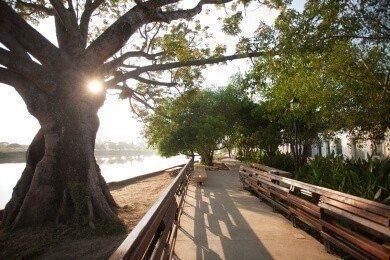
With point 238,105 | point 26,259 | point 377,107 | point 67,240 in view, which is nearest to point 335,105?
point 377,107

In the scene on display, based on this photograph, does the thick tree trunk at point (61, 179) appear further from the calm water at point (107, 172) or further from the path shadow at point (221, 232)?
the calm water at point (107, 172)

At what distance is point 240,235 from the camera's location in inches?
206

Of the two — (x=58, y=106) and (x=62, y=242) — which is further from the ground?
(x=58, y=106)

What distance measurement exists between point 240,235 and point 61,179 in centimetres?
485

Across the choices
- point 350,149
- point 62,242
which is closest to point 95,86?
point 62,242

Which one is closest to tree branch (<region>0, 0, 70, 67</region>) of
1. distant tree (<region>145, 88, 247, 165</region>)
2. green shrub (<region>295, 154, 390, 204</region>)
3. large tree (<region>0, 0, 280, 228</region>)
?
large tree (<region>0, 0, 280, 228</region>)

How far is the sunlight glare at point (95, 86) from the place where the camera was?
7849 millimetres

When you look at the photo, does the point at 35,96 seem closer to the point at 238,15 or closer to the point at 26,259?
the point at 26,259

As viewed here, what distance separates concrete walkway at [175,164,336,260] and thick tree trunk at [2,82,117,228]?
2.57 meters

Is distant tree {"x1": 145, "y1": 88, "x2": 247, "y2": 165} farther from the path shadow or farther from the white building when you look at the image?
the path shadow

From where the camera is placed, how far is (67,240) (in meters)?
5.87

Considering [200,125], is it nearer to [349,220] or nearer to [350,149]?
[350,149]

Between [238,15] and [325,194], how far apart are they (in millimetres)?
6964

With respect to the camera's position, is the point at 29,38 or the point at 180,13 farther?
the point at 180,13
